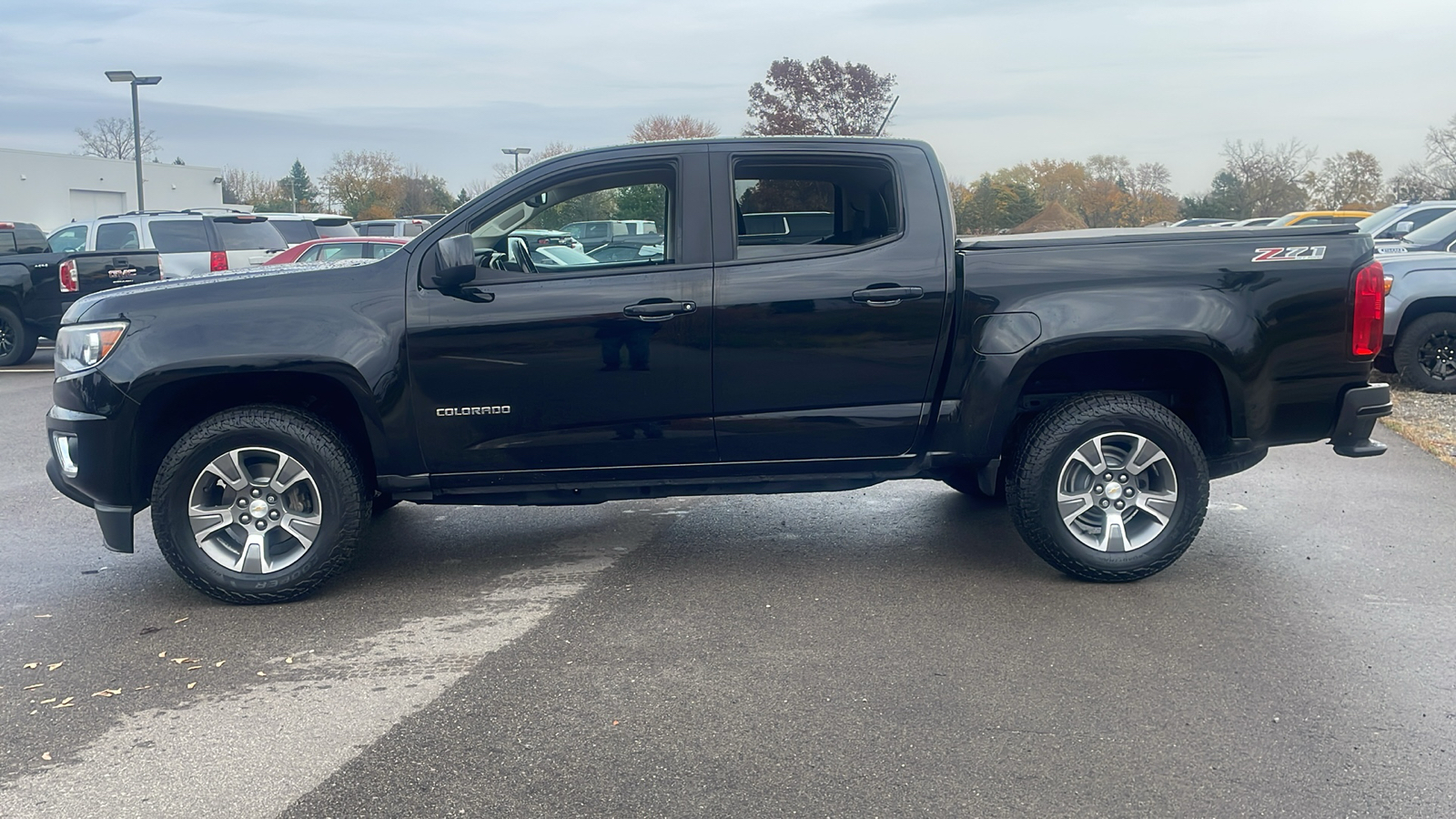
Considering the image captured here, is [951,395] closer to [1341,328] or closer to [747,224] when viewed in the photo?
[747,224]

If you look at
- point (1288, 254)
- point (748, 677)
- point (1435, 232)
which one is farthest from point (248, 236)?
point (1288, 254)

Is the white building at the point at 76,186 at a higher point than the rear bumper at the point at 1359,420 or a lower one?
higher

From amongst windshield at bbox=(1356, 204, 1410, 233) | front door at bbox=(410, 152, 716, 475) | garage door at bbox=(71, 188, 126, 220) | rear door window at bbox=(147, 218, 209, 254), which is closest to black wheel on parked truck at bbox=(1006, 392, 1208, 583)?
front door at bbox=(410, 152, 716, 475)

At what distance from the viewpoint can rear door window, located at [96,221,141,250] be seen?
1770 cm

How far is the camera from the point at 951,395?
5184mm

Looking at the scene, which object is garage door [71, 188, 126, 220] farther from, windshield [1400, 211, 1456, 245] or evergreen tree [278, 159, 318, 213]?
windshield [1400, 211, 1456, 245]

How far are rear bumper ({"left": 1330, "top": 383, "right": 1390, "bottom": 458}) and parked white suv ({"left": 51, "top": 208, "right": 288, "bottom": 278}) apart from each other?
15748 millimetres

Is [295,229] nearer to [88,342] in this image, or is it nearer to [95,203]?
[88,342]

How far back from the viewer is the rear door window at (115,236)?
58.1ft

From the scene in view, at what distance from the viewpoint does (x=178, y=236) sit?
17812 mm

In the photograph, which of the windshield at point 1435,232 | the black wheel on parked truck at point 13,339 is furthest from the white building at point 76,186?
the windshield at point 1435,232

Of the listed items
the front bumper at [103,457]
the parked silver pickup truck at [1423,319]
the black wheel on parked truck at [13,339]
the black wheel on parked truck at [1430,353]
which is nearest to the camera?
the front bumper at [103,457]

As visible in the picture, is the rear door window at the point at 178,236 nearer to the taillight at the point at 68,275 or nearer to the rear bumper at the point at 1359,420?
the taillight at the point at 68,275

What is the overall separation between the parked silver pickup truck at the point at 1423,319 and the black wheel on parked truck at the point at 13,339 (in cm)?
1525
